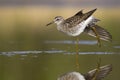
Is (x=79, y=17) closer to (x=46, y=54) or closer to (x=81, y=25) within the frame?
(x=81, y=25)

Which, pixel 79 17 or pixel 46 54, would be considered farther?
pixel 46 54

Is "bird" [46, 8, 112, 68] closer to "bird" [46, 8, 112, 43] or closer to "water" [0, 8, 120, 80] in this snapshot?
"bird" [46, 8, 112, 43]

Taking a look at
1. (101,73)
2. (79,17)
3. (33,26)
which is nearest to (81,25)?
(79,17)

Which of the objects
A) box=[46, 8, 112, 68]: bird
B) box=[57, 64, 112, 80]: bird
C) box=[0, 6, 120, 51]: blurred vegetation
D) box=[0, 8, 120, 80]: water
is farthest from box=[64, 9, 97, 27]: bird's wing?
box=[57, 64, 112, 80]: bird

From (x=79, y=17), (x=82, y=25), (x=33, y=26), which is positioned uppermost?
(x=79, y=17)

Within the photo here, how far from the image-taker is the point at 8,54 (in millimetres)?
12938

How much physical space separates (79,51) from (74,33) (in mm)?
522

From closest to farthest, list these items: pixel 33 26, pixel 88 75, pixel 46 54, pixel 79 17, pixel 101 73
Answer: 1. pixel 88 75
2. pixel 101 73
3. pixel 79 17
4. pixel 46 54
5. pixel 33 26

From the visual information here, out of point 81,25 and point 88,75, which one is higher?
point 81,25

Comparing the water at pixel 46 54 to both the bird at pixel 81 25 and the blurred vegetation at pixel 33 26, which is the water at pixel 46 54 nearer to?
the blurred vegetation at pixel 33 26

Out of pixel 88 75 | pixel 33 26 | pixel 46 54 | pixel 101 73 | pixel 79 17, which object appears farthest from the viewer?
pixel 33 26

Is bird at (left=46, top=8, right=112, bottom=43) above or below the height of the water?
above

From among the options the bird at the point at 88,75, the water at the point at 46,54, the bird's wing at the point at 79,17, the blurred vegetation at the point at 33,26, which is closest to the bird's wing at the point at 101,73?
the bird at the point at 88,75

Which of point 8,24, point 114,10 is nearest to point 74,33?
point 8,24
